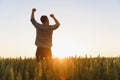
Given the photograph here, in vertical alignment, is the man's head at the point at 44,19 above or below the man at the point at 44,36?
above

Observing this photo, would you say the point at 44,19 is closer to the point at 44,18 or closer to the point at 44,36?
the point at 44,18

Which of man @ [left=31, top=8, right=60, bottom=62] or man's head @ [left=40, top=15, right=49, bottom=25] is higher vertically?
man's head @ [left=40, top=15, right=49, bottom=25]

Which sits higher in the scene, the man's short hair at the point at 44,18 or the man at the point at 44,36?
the man's short hair at the point at 44,18

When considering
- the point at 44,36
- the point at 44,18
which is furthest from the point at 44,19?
the point at 44,36

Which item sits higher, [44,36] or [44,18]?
[44,18]

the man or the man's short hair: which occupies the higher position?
the man's short hair

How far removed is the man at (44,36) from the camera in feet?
35.2

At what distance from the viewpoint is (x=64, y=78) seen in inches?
200

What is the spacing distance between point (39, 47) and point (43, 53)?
255 mm

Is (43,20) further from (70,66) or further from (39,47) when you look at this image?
(70,66)

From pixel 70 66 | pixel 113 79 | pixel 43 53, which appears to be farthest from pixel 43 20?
pixel 113 79

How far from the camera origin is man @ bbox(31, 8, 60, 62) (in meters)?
10.7

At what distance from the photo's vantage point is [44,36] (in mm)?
10844

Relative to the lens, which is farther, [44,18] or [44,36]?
[44,36]
